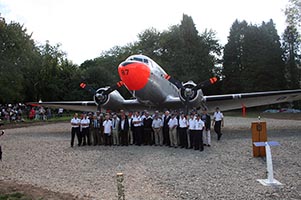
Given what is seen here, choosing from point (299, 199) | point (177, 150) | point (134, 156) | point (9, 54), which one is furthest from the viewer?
point (9, 54)

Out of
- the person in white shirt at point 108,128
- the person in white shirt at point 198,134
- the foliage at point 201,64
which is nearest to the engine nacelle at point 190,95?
the person in white shirt at point 198,134

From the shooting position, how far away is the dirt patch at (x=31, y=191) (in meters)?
7.21

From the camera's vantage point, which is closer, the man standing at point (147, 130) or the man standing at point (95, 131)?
the man standing at point (147, 130)

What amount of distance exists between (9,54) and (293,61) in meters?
44.4

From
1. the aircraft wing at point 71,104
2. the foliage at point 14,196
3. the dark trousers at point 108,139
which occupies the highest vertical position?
the aircraft wing at point 71,104

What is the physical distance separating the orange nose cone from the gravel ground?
4.15 metres

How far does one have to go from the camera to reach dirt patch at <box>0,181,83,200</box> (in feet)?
23.6

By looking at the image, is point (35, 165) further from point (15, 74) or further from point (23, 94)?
point (23, 94)

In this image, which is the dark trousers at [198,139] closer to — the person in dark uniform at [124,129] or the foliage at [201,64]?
the person in dark uniform at [124,129]

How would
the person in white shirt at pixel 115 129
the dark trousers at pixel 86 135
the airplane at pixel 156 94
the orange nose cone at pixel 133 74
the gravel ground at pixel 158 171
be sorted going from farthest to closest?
the airplane at pixel 156 94
the orange nose cone at pixel 133 74
the dark trousers at pixel 86 135
the person in white shirt at pixel 115 129
the gravel ground at pixel 158 171

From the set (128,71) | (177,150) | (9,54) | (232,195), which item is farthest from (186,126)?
(9,54)

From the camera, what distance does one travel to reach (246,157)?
1138 centimetres

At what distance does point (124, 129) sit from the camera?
15.9 m

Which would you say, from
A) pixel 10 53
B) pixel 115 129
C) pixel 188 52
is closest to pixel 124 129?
pixel 115 129
